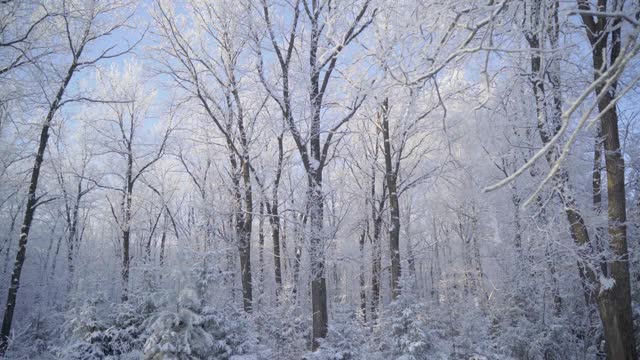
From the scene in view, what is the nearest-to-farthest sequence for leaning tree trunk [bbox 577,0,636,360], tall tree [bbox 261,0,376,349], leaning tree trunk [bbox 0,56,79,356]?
leaning tree trunk [bbox 577,0,636,360] < tall tree [bbox 261,0,376,349] < leaning tree trunk [bbox 0,56,79,356]

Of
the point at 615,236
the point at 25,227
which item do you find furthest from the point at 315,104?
the point at 25,227

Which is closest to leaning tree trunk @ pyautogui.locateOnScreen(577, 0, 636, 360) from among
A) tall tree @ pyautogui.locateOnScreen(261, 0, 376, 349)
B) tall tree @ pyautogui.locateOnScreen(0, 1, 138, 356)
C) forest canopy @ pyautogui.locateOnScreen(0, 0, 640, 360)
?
forest canopy @ pyautogui.locateOnScreen(0, 0, 640, 360)

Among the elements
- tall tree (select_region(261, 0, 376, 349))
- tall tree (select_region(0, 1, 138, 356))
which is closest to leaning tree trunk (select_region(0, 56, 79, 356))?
tall tree (select_region(0, 1, 138, 356))

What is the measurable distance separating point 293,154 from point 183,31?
7.61m

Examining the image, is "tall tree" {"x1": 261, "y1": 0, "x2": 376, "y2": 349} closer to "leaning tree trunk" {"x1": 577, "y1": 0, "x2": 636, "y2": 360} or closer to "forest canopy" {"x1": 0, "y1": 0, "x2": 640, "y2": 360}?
"forest canopy" {"x1": 0, "y1": 0, "x2": 640, "y2": 360}

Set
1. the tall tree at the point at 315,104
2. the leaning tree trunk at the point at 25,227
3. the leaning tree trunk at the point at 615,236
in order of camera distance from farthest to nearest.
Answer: the leaning tree trunk at the point at 25,227, the tall tree at the point at 315,104, the leaning tree trunk at the point at 615,236

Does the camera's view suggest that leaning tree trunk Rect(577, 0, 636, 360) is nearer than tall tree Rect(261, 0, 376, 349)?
Yes

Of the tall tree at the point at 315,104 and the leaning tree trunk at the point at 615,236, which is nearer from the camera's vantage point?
the leaning tree trunk at the point at 615,236

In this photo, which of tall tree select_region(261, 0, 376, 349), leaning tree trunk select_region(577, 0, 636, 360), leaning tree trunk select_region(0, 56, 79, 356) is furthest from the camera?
leaning tree trunk select_region(0, 56, 79, 356)

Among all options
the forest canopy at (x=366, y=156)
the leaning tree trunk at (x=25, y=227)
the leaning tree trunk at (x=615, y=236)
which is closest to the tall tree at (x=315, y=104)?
the forest canopy at (x=366, y=156)

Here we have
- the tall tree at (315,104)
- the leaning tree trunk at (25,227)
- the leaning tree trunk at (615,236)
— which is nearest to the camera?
the leaning tree trunk at (615,236)

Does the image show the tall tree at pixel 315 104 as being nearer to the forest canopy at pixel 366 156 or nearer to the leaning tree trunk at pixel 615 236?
the forest canopy at pixel 366 156

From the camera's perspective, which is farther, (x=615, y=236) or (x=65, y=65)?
(x=65, y=65)

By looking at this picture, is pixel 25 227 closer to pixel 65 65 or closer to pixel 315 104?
pixel 65 65
